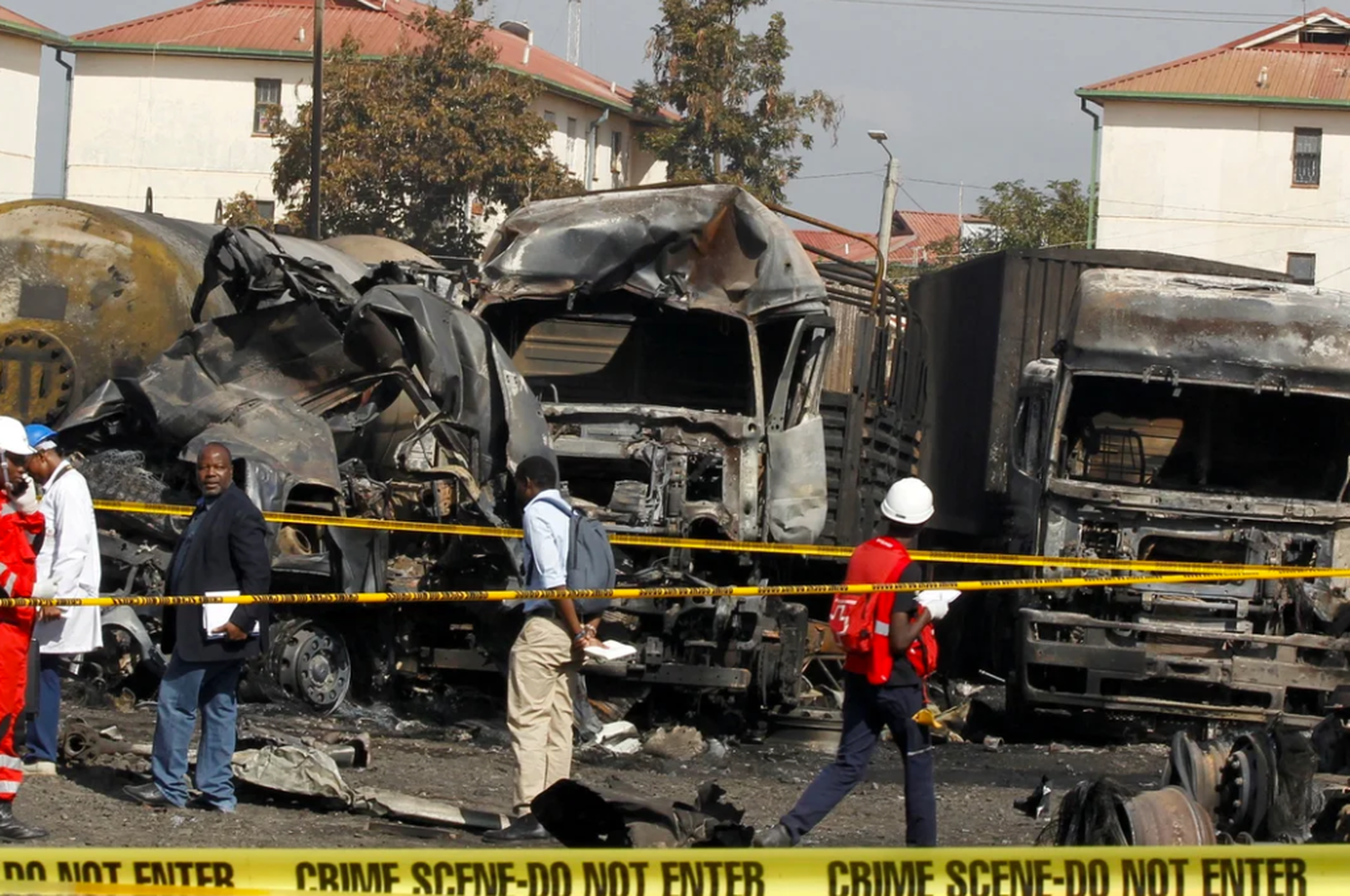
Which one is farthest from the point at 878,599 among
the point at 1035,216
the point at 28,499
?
the point at 1035,216

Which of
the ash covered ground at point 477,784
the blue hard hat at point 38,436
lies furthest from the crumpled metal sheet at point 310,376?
the blue hard hat at point 38,436

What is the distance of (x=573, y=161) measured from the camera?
2028 inches

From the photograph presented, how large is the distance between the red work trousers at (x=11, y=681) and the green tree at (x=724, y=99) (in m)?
33.0

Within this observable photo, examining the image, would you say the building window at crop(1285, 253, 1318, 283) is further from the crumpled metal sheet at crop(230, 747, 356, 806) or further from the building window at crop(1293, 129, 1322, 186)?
the crumpled metal sheet at crop(230, 747, 356, 806)

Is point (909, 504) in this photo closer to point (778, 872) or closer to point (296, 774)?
point (778, 872)

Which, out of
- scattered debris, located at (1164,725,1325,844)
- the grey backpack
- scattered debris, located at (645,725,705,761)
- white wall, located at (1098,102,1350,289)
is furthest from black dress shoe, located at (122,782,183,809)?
white wall, located at (1098,102,1350,289)

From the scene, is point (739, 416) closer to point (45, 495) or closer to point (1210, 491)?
point (1210, 491)

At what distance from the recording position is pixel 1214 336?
12117 millimetres

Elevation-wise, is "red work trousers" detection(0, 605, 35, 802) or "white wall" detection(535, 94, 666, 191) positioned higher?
"white wall" detection(535, 94, 666, 191)

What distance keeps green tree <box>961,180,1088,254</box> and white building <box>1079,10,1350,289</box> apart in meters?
0.83

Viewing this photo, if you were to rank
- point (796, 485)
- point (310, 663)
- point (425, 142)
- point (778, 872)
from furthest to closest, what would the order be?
point (425, 142) → point (796, 485) → point (310, 663) → point (778, 872)

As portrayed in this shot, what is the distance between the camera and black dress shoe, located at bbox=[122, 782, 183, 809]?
765 centimetres

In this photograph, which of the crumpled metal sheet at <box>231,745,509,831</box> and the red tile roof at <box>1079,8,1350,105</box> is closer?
the crumpled metal sheet at <box>231,745,509,831</box>

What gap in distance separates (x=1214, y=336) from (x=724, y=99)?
28879 millimetres
